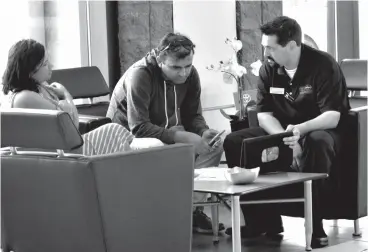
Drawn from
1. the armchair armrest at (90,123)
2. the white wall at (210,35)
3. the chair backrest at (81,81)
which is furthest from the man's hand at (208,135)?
the white wall at (210,35)

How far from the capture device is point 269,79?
488cm

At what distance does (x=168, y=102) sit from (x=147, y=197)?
1.43 metres

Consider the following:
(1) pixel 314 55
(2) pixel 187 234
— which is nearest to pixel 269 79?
(1) pixel 314 55

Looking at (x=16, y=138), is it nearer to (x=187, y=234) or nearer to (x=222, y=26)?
(x=187, y=234)

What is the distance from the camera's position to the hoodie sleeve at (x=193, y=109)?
5.06 meters

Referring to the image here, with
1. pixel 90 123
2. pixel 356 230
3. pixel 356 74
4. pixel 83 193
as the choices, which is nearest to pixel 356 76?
pixel 356 74

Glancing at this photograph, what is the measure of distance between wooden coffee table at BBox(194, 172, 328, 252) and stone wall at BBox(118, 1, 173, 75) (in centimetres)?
250

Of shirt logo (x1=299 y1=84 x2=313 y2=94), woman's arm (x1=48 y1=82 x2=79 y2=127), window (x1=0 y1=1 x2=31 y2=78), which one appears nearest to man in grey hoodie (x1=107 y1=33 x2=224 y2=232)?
woman's arm (x1=48 y1=82 x2=79 y2=127)

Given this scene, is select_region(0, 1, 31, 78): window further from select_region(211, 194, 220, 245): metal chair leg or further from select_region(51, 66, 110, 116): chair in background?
select_region(211, 194, 220, 245): metal chair leg

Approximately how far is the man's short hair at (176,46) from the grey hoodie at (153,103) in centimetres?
19

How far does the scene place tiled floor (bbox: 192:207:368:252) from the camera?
441 centimetres

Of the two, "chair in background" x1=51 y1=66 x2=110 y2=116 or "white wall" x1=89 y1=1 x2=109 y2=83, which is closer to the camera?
"chair in background" x1=51 y1=66 x2=110 y2=116

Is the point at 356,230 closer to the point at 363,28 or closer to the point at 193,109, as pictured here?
the point at 193,109

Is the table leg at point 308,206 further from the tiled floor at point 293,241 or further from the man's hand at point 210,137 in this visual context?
the man's hand at point 210,137
